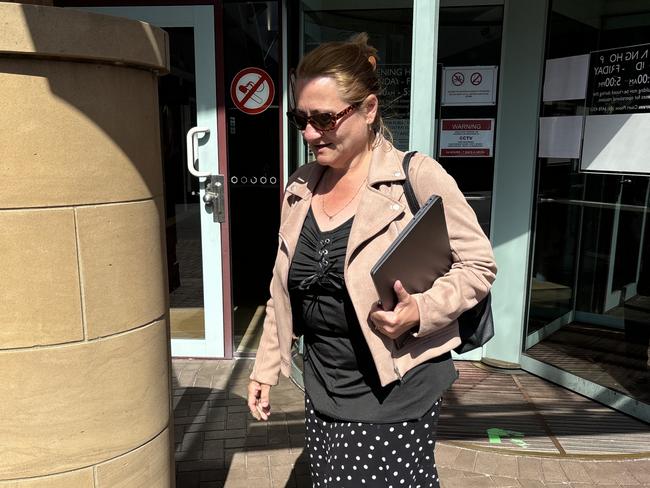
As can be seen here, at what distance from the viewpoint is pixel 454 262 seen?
5.48ft

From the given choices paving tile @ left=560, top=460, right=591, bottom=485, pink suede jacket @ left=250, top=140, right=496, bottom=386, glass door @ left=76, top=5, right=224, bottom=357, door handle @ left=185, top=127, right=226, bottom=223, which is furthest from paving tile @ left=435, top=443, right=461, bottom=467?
door handle @ left=185, top=127, right=226, bottom=223

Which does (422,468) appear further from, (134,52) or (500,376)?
(500,376)

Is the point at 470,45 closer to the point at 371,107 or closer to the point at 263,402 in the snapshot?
the point at 371,107

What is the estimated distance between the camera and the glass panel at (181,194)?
4.04m

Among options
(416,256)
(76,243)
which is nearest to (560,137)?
(416,256)

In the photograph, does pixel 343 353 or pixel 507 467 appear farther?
pixel 507 467

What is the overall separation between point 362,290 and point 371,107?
558mm

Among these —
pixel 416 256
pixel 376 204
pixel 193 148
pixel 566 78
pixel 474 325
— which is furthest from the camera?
pixel 193 148

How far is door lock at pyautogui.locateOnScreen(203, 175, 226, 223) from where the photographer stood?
4.09 metres

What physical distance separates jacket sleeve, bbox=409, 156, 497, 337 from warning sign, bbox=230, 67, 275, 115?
2.65 m

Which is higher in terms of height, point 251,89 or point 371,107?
point 251,89

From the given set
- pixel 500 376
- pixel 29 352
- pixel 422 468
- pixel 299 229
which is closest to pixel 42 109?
pixel 29 352

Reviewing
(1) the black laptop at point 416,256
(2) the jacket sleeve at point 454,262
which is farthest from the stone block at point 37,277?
(2) the jacket sleeve at point 454,262

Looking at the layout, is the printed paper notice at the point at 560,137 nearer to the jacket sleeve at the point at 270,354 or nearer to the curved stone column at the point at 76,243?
the jacket sleeve at the point at 270,354
